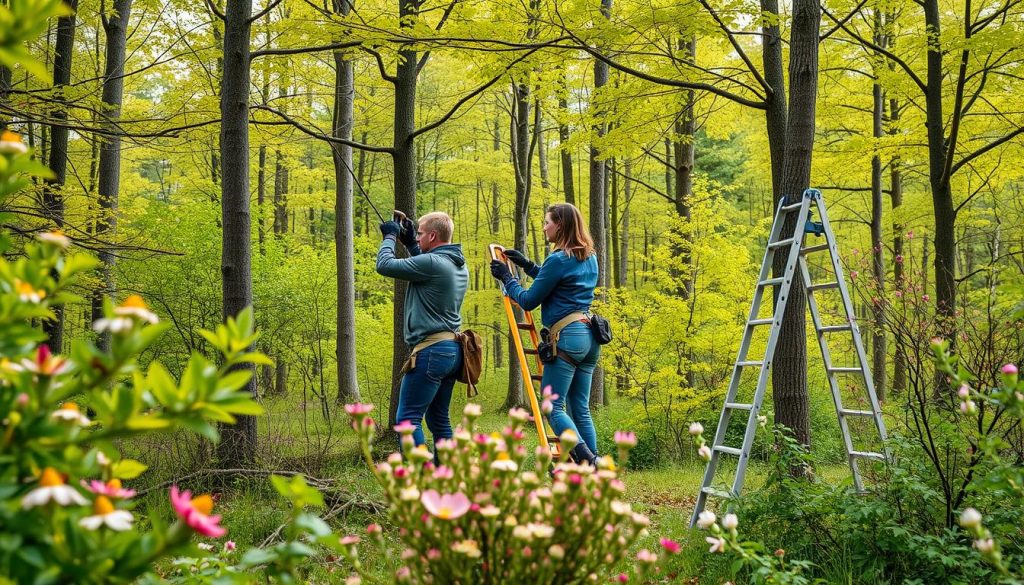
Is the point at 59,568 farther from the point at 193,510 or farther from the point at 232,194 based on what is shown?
the point at 232,194

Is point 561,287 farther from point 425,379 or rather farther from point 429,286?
point 425,379

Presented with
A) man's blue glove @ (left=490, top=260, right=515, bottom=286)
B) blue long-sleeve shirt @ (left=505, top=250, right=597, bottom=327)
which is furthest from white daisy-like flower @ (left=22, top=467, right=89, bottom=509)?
man's blue glove @ (left=490, top=260, right=515, bottom=286)

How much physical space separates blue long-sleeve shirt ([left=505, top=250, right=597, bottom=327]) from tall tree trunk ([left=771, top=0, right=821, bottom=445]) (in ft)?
4.58

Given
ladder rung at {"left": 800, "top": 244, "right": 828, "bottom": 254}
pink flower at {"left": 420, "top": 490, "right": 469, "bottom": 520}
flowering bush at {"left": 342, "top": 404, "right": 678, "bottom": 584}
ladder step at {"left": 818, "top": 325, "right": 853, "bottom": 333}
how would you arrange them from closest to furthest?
pink flower at {"left": 420, "top": 490, "right": 469, "bottom": 520}, flowering bush at {"left": 342, "top": 404, "right": 678, "bottom": 584}, ladder step at {"left": 818, "top": 325, "right": 853, "bottom": 333}, ladder rung at {"left": 800, "top": 244, "right": 828, "bottom": 254}

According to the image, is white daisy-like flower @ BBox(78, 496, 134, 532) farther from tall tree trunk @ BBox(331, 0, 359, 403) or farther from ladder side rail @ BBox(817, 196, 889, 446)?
tall tree trunk @ BBox(331, 0, 359, 403)

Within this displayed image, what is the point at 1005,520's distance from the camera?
2936 mm

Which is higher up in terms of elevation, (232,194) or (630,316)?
(232,194)

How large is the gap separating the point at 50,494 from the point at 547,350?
3902mm

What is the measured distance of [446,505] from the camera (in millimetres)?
1421

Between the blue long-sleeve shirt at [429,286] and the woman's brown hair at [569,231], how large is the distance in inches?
27.0

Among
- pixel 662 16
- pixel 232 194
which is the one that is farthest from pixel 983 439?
pixel 232 194

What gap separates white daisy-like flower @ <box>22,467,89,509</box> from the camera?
90cm

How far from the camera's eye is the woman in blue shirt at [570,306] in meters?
4.70

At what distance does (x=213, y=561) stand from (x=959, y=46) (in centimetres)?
737
